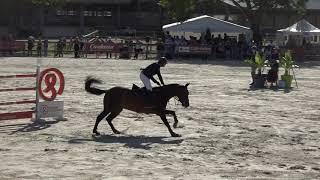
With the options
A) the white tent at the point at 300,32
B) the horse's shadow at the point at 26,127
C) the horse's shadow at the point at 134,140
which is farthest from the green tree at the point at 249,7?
the horse's shadow at the point at 134,140

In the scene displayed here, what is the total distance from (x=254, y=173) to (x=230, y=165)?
0.70 metres

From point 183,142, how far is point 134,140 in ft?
3.49

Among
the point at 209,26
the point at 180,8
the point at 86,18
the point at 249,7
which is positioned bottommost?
the point at 209,26

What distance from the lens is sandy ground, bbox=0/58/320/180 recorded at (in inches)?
388

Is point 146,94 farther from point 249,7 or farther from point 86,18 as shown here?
point 86,18

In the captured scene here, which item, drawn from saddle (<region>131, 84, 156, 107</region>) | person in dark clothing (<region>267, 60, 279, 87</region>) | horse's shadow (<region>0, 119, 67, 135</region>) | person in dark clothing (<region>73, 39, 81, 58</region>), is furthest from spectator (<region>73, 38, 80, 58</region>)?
saddle (<region>131, 84, 156, 107</region>)

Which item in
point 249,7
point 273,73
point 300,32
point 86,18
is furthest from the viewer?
point 86,18

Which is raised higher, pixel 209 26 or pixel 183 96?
pixel 209 26

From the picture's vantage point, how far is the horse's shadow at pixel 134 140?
12.4 meters

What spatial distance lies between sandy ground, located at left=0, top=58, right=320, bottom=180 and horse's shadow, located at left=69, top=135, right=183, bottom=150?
0.02 metres

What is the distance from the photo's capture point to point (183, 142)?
12.6m

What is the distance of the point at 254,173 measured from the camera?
985cm

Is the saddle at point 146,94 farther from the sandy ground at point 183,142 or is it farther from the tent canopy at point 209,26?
the tent canopy at point 209,26

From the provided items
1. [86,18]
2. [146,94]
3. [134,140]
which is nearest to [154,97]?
[146,94]
